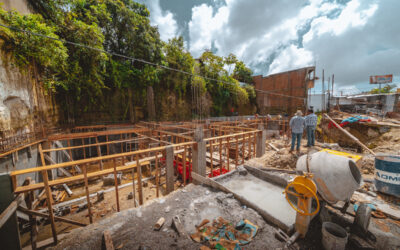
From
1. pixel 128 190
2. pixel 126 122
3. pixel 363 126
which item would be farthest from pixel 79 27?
pixel 363 126

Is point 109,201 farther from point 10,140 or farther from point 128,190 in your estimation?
point 10,140

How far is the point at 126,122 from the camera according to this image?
14562 mm

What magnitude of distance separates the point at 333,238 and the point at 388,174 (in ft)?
12.6

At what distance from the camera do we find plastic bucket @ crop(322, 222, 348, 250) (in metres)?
2.01

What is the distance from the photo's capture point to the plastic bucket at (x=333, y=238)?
2006 mm

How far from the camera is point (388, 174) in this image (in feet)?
12.8

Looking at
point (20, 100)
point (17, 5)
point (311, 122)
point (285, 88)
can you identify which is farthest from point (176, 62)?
point (285, 88)

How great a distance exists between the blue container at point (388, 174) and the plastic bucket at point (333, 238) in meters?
3.47

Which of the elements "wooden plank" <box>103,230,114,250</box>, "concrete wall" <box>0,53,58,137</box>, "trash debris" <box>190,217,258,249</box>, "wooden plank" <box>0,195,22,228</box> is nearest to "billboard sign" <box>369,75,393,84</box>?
"trash debris" <box>190,217,258,249</box>

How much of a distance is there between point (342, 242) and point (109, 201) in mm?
7091

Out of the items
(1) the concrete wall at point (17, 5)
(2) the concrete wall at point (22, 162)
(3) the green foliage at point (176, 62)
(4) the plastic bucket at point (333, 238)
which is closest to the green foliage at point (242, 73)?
(3) the green foliage at point (176, 62)

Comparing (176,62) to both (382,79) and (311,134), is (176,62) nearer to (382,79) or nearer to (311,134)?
(311,134)

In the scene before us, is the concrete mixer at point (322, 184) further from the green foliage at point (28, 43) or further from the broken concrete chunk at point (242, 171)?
the green foliage at point (28, 43)

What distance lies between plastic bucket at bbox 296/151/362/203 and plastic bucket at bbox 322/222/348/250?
50cm
